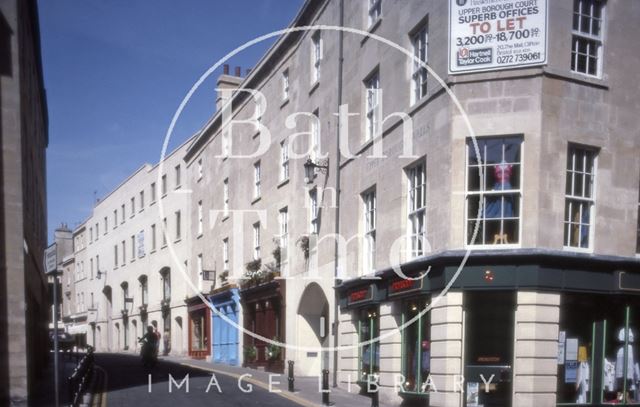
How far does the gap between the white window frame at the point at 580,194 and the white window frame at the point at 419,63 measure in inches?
146

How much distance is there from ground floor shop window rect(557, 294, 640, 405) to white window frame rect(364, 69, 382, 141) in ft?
22.8

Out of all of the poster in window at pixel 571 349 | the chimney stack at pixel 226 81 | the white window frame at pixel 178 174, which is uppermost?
the chimney stack at pixel 226 81

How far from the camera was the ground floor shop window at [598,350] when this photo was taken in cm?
1209

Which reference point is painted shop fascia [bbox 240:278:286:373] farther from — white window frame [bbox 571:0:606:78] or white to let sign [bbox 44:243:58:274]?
white to let sign [bbox 44:243:58:274]

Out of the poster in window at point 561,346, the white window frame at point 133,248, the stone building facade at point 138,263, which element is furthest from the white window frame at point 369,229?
the white window frame at point 133,248

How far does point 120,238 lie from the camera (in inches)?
1844

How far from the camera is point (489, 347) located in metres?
12.2

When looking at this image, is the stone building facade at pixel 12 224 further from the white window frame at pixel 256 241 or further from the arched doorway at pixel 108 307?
the arched doorway at pixel 108 307

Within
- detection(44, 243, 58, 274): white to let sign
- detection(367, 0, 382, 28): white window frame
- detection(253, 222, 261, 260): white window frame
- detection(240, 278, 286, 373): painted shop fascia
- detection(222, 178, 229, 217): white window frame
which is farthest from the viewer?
detection(222, 178, 229, 217): white window frame

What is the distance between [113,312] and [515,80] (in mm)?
44131

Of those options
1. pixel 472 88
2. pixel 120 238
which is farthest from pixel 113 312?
pixel 472 88

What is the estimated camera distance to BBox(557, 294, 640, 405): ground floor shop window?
1209cm

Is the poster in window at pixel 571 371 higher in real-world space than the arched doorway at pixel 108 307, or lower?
higher

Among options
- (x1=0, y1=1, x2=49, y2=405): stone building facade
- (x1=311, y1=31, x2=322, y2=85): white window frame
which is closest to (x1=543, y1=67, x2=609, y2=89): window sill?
(x1=311, y1=31, x2=322, y2=85): white window frame
